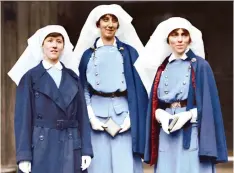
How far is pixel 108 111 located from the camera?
5.88 m

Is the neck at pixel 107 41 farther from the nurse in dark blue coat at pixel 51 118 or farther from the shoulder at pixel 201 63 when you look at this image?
the shoulder at pixel 201 63

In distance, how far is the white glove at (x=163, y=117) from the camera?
18.3 feet

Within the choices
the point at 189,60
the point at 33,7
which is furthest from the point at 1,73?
the point at 189,60

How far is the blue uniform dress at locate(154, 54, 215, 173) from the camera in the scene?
5.55 meters

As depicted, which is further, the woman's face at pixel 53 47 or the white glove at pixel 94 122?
the white glove at pixel 94 122

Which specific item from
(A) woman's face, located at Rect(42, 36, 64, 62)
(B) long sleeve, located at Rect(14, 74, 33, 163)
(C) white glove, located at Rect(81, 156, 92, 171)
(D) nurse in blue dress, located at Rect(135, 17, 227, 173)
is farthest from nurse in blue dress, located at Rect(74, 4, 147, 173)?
(B) long sleeve, located at Rect(14, 74, 33, 163)

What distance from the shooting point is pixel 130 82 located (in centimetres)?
593

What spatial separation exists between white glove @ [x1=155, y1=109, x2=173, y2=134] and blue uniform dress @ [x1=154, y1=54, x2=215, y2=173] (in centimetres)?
4

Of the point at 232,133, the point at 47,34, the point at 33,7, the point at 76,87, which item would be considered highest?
the point at 33,7

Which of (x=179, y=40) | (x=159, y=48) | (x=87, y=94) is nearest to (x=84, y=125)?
(x=87, y=94)

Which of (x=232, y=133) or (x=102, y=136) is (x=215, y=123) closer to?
(x=102, y=136)

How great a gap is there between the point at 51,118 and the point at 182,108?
38.9 inches

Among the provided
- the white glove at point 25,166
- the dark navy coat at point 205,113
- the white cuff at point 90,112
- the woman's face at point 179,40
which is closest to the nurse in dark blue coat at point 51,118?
the white glove at point 25,166

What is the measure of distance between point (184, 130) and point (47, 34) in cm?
127
